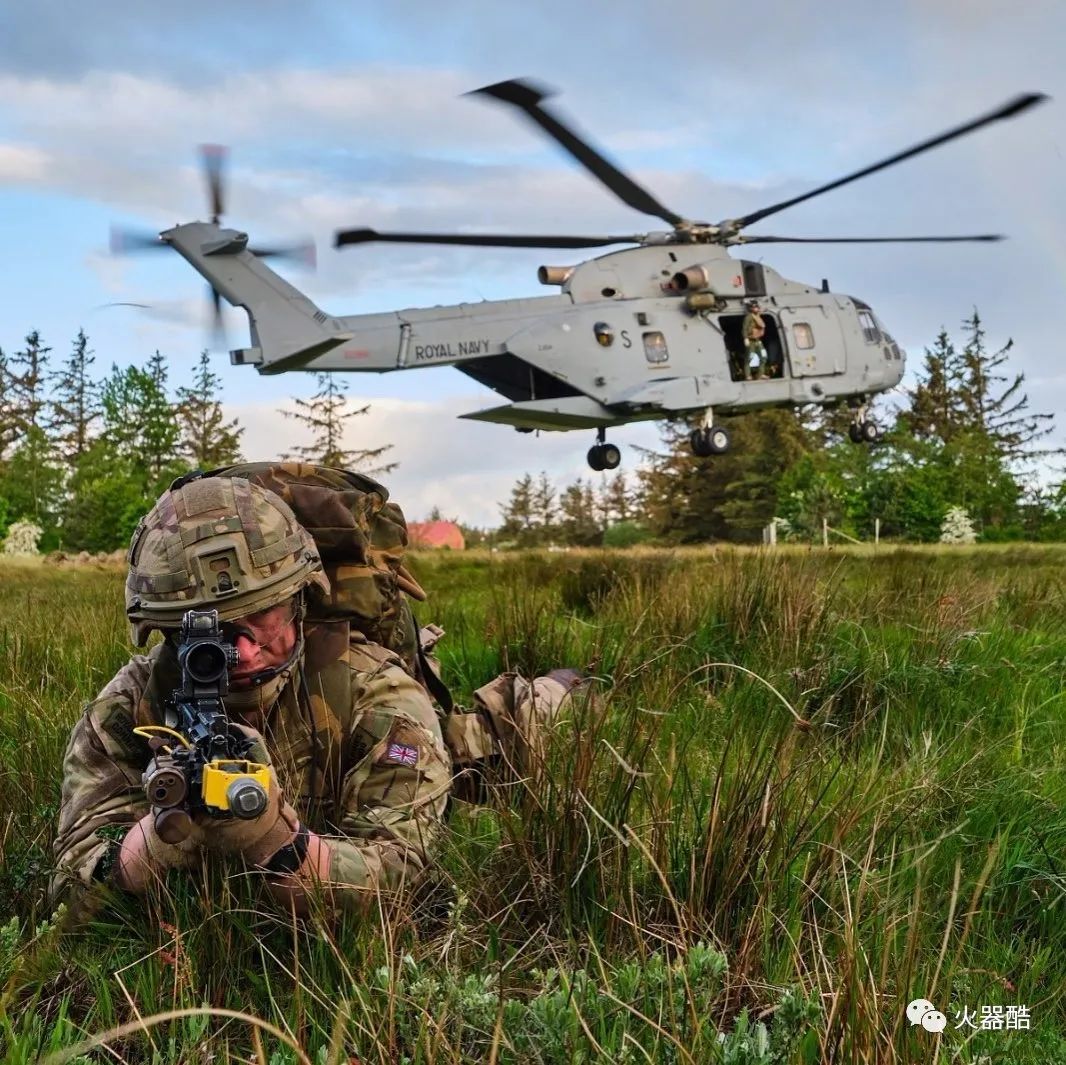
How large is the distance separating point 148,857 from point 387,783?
0.64m

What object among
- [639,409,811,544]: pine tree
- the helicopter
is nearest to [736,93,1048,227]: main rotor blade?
the helicopter

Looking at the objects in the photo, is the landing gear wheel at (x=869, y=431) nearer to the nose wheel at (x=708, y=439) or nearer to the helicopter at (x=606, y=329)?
the helicopter at (x=606, y=329)

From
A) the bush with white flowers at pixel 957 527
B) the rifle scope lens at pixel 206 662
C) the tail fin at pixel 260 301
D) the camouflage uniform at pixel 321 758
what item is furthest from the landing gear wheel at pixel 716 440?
the rifle scope lens at pixel 206 662

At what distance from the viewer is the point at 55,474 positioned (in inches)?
1553

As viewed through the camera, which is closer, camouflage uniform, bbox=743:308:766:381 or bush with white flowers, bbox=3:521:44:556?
camouflage uniform, bbox=743:308:766:381

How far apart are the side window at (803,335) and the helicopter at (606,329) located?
3 centimetres

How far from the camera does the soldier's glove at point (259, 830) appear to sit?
243 cm

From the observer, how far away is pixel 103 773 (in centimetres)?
297

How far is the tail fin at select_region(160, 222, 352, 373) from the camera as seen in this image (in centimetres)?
1805

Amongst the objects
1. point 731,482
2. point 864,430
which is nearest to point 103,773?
point 864,430

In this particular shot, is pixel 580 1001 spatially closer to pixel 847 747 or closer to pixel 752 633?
pixel 847 747

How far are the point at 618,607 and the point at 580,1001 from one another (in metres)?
4.49

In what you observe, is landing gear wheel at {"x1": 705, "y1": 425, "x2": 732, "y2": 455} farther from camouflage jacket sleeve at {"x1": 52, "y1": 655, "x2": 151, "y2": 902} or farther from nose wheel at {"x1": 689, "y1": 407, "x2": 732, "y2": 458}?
camouflage jacket sleeve at {"x1": 52, "y1": 655, "x2": 151, "y2": 902}

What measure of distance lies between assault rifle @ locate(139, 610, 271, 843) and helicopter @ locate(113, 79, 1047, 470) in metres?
14.5
